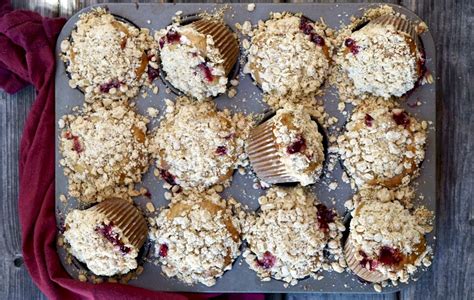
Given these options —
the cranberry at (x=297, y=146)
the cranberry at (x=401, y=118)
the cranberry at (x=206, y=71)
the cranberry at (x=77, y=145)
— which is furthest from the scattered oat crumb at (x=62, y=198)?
the cranberry at (x=401, y=118)

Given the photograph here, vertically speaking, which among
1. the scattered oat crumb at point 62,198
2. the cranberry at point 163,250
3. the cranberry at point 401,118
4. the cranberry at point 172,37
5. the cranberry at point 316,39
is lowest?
the cranberry at point 163,250

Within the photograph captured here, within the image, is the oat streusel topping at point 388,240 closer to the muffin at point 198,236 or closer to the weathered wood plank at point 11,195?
the muffin at point 198,236

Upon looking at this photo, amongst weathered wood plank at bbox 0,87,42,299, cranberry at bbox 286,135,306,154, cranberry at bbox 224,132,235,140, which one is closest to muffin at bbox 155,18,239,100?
cranberry at bbox 224,132,235,140

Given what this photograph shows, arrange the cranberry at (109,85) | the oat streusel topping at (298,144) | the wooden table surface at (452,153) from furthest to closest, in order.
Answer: the wooden table surface at (452,153)
the cranberry at (109,85)
the oat streusel topping at (298,144)

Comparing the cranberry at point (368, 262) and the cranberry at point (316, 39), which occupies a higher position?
the cranberry at point (316, 39)

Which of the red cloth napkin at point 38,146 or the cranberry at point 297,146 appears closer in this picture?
the cranberry at point 297,146

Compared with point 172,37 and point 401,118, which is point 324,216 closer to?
point 401,118

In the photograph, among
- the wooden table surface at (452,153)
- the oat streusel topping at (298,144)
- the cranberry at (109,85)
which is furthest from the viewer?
the wooden table surface at (452,153)

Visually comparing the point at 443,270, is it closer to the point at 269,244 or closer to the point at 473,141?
the point at 473,141

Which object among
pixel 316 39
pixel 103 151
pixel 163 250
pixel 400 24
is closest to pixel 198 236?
pixel 163 250
